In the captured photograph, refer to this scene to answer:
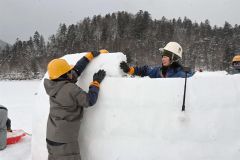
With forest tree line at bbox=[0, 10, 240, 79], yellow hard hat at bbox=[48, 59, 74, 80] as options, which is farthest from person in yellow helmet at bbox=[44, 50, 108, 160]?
forest tree line at bbox=[0, 10, 240, 79]

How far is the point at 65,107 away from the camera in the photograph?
4.15m

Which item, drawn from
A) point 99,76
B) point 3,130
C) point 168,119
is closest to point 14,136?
point 3,130

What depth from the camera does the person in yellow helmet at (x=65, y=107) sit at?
13.5 ft

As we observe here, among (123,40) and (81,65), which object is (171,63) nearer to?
(81,65)

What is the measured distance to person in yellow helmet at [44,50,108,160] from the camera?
13.5 feet

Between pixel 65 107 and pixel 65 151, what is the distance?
54 centimetres

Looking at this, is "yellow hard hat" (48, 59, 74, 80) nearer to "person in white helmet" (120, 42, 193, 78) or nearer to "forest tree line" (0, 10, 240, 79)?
"person in white helmet" (120, 42, 193, 78)

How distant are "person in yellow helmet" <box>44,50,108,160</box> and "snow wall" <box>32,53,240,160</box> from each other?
0.26 m

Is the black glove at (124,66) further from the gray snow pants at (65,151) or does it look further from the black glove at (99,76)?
the gray snow pants at (65,151)

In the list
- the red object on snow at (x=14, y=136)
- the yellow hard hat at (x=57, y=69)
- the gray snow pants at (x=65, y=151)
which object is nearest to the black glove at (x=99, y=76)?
the yellow hard hat at (x=57, y=69)

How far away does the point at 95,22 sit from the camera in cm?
10388

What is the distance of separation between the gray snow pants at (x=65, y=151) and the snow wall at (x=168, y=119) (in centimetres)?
29

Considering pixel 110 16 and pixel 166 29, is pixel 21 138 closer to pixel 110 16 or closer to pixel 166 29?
pixel 166 29

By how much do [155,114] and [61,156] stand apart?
1.24 metres
